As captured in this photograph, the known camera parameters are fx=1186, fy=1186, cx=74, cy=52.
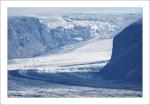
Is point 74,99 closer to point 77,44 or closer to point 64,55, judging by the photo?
point 64,55

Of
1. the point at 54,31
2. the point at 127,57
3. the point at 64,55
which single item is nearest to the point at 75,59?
the point at 64,55

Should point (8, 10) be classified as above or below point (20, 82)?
above

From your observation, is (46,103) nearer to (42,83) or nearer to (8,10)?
(42,83)

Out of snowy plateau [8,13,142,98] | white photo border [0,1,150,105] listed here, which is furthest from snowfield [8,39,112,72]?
white photo border [0,1,150,105]

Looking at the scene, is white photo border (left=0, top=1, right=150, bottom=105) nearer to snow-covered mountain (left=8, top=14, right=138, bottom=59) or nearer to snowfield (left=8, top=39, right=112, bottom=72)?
snow-covered mountain (left=8, top=14, right=138, bottom=59)

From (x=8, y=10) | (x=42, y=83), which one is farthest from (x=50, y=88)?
(x=8, y=10)

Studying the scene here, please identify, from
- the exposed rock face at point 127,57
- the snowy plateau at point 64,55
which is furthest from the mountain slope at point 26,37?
the exposed rock face at point 127,57

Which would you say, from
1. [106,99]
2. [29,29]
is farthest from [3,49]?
[106,99]
